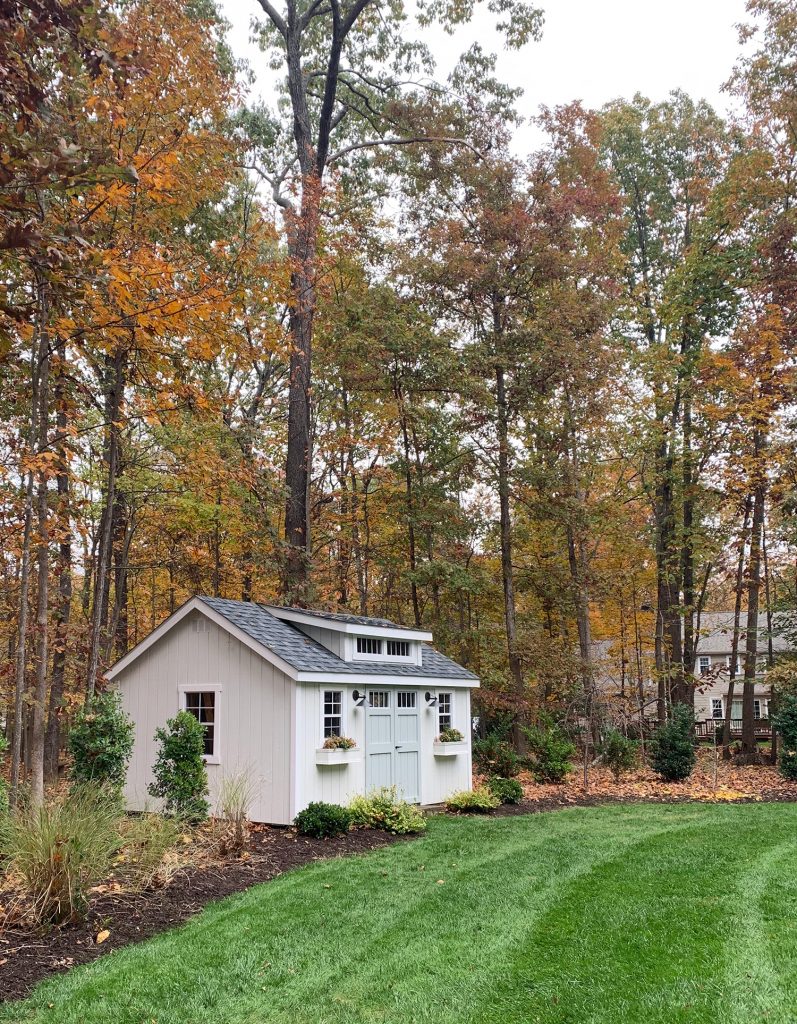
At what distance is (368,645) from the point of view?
39.0 ft

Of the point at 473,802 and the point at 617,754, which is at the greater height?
the point at 617,754

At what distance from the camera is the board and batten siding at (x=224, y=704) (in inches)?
388

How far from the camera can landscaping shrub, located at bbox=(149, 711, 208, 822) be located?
343 inches

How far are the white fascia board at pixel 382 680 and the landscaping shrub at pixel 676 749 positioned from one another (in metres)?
3.93

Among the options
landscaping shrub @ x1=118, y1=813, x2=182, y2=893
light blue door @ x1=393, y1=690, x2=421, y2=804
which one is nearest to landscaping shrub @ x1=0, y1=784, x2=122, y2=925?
landscaping shrub @ x1=118, y1=813, x2=182, y2=893

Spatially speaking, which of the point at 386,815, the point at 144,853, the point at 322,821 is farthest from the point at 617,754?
the point at 144,853

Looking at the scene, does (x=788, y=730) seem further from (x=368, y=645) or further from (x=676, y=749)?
(x=368, y=645)

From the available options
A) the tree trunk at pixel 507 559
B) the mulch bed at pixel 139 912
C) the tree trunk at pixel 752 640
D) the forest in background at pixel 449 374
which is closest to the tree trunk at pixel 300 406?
the forest in background at pixel 449 374

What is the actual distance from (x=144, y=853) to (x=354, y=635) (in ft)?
17.2

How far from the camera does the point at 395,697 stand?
38.7 ft

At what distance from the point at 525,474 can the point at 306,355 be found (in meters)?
5.23

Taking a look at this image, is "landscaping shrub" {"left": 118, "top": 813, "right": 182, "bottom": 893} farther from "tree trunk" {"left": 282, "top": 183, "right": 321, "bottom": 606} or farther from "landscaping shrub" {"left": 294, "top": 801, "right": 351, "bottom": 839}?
"tree trunk" {"left": 282, "top": 183, "right": 321, "bottom": 606}

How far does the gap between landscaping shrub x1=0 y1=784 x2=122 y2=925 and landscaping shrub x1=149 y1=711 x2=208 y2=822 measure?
2.59 m

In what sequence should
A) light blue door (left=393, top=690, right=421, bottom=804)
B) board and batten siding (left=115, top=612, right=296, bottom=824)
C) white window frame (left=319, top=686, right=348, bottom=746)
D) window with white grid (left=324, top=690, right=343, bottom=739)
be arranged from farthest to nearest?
1. light blue door (left=393, top=690, right=421, bottom=804)
2. window with white grid (left=324, top=690, right=343, bottom=739)
3. white window frame (left=319, top=686, right=348, bottom=746)
4. board and batten siding (left=115, top=612, right=296, bottom=824)
